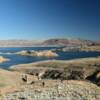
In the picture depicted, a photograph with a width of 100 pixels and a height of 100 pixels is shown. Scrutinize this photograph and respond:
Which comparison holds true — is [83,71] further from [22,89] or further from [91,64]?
[22,89]

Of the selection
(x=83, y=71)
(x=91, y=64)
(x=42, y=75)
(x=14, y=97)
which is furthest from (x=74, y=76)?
(x=14, y=97)

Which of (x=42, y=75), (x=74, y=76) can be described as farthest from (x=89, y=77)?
(x=42, y=75)

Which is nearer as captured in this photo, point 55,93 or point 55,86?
point 55,93

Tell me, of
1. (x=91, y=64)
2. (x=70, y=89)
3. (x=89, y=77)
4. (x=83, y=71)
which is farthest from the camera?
(x=91, y=64)

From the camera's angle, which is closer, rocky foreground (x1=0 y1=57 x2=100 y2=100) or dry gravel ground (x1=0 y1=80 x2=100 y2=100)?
dry gravel ground (x1=0 y1=80 x2=100 y2=100)

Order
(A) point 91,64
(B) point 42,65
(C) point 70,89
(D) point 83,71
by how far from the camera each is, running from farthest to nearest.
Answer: (B) point 42,65, (A) point 91,64, (D) point 83,71, (C) point 70,89

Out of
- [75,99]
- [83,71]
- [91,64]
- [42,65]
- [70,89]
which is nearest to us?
[75,99]

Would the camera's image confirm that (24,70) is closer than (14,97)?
No

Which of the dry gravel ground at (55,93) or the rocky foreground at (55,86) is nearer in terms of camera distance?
the dry gravel ground at (55,93)

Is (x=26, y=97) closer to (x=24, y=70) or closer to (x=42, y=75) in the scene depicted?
(x=42, y=75)
